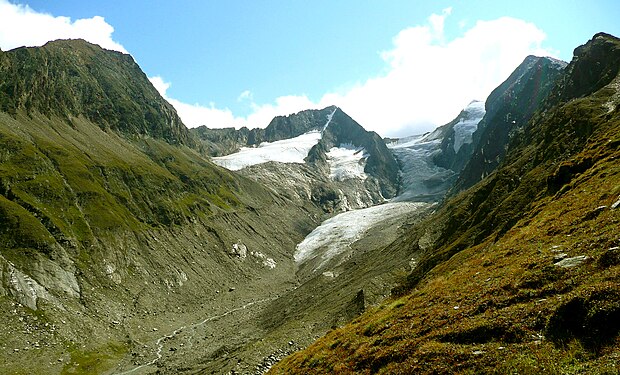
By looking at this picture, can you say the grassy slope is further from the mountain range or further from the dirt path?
the dirt path

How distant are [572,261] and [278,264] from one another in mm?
140863

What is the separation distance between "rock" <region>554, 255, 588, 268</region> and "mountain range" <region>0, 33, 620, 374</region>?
9cm

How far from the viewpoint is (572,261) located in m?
18.4

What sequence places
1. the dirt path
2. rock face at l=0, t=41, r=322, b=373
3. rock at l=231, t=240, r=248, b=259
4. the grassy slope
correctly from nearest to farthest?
1. the grassy slope
2. the dirt path
3. rock face at l=0, t=41, r=322, b=373
4. rock at l=231, t=240, r=248, b=259

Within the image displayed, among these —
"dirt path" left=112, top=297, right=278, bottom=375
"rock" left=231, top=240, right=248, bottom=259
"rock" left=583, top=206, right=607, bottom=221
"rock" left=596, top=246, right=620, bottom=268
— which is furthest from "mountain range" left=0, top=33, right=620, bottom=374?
"rock" left=231, top=240, right=248, bottom=259

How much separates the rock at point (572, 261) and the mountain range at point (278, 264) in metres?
0.09

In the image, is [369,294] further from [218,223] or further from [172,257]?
[218,223]

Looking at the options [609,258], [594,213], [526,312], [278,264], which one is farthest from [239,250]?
[609,258]

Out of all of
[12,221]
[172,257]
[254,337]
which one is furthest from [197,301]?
[12,221]

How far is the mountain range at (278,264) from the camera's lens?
55.7 feet

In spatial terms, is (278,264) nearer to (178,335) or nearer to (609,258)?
(178,335)

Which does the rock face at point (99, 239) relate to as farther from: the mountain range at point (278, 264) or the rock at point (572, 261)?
the rock at point (572, 261)

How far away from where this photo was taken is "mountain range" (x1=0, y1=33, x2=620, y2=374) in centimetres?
1698

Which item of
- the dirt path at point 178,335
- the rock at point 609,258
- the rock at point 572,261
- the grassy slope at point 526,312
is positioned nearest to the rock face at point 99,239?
the dirt path at point 178,335
